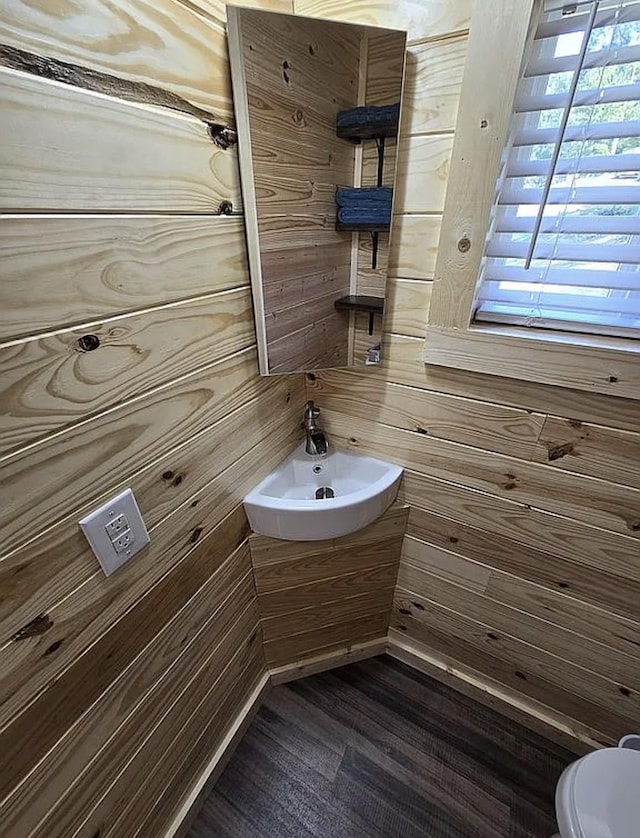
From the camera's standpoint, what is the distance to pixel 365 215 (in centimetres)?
90

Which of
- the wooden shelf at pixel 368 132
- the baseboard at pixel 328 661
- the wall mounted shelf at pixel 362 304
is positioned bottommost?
the baseboard at pixel 328 661

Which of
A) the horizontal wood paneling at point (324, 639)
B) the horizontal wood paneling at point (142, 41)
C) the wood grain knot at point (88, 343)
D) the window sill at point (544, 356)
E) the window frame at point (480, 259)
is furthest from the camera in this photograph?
the horizontal wood paneling at point (324, 639)

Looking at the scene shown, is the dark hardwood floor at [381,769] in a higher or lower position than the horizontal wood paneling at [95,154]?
lower

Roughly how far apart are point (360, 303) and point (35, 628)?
930 mm

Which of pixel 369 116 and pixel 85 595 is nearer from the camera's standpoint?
pixel 85 595

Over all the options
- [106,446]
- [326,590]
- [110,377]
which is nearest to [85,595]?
[106,446]

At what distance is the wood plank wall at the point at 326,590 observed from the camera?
1.17 metres

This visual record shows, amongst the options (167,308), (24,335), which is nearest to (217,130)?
(167,308)

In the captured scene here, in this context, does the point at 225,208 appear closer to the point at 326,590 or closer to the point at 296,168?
the point at 296,168

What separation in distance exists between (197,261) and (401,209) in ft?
1.58

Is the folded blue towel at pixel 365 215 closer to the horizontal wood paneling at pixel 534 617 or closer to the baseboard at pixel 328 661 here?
the horizontal wood paneling at pixel 534 617

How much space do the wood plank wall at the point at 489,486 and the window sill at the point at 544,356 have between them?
44mm

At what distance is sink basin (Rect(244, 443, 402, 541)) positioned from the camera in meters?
1.04

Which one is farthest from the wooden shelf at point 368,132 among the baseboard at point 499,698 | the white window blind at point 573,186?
the baseboard at point 499,698
